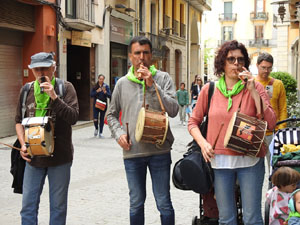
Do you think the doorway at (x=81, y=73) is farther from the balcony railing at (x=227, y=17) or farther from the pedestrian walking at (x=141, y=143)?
the balcony railing at (x=227, y=17)

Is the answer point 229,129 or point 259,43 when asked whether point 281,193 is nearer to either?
point 229,129

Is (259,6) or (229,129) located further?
(259,6)

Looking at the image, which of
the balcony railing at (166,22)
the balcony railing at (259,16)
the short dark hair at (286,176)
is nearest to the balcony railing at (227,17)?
the balcony railing at (259,16)

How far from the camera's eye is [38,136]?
13.9 feet

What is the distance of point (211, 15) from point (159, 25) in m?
42.5

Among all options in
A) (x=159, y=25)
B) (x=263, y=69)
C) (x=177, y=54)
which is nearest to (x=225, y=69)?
(x=263, y=69)

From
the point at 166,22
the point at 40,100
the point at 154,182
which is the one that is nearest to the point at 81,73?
the point at 166,22

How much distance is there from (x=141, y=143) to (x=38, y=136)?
843mm

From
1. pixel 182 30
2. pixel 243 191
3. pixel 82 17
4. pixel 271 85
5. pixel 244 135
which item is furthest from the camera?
pixel 182 30

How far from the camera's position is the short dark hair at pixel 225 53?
4129mm

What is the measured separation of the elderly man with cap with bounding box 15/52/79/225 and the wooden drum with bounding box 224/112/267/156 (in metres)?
1.35

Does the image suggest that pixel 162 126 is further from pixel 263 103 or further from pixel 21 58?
pixel 21 58

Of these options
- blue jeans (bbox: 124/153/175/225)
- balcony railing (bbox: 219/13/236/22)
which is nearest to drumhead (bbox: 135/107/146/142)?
blue jeans (bbox: 124/153/175/225)

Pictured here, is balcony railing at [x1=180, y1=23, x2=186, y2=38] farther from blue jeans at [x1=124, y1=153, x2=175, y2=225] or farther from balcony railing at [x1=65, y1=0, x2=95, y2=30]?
blue jeans at [x1=124, y1=153, x2=175, y2=225]
